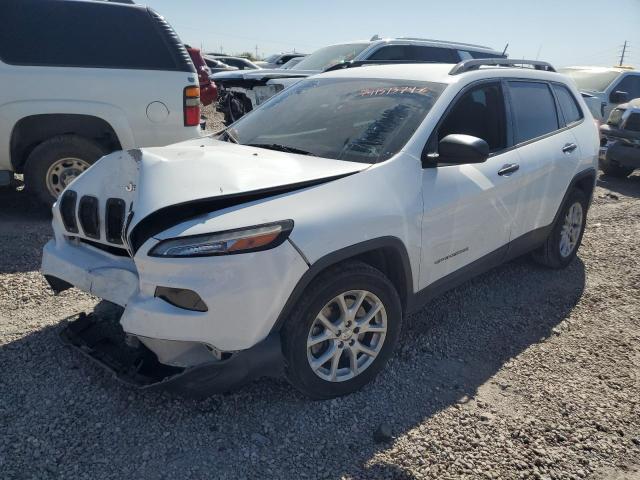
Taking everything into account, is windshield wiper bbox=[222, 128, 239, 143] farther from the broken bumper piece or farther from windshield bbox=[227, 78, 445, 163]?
the broken bumper piece

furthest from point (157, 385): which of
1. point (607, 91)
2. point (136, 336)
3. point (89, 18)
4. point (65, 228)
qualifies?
point (607, 91)

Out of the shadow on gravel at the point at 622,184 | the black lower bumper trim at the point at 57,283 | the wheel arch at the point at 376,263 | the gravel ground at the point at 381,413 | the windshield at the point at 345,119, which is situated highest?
the windshield at the point at 345,119

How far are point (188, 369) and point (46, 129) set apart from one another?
391 cm

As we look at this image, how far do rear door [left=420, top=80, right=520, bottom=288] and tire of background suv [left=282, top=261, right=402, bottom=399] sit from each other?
0.41 m

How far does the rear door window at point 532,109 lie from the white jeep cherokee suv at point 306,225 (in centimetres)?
3

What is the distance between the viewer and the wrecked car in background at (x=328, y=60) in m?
9.23

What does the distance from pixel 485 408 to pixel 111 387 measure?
6.74 ft

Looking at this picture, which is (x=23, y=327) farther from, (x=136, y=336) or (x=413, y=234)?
(x=413, y=234)

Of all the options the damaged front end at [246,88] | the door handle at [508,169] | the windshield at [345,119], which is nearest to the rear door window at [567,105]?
the door handle at [508,169]

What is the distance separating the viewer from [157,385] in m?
2.53

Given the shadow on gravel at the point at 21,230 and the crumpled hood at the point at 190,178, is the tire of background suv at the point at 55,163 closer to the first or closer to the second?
the shadow on gravel at the point at 21,230

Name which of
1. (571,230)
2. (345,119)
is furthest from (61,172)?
(571,230)

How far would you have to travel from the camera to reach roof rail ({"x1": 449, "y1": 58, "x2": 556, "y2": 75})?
3.80m

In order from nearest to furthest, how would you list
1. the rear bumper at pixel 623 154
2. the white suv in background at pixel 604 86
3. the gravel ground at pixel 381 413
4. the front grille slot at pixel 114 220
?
the gravel ground at pixel 381 413
the front grille slot at pixel 114 220
the rear bumper at pixel 623 154
the white suv in background at pixel 604 86
